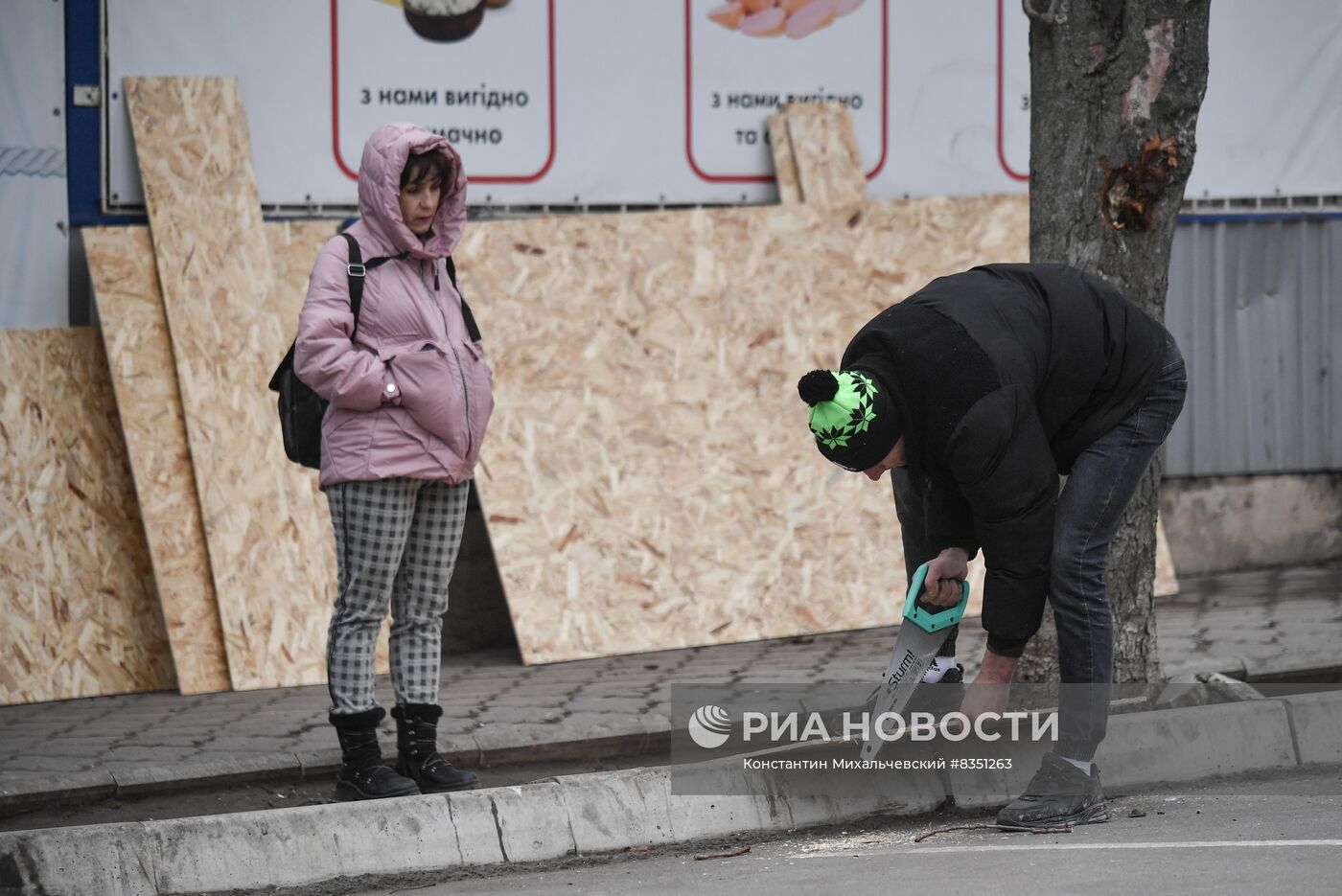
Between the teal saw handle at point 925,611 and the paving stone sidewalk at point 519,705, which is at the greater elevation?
the teal saw handle at point 925,611

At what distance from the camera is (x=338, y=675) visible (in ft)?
16.6

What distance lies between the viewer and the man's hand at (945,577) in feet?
14.9

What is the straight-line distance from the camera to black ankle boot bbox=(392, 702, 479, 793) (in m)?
5.04

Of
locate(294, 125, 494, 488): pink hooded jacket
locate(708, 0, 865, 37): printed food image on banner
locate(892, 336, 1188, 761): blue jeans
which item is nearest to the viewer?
locate(892, 336, 1188, 761): blue jeans

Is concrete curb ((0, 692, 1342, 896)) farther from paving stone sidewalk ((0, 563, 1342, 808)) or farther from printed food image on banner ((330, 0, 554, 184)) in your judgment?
printed food image on banner ((330, 0, 554, 184))

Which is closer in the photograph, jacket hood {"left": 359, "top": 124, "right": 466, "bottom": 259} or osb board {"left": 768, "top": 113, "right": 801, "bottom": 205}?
jacket hood {"left": 359, "top": 124, "right": 466, "bottom": 259}

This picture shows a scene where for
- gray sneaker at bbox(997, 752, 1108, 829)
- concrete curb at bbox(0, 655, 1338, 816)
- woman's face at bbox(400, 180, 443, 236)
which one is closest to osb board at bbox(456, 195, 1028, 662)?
concrete curb at bbox(0, 655, 1338, 816)

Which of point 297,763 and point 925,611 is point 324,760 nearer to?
point 297,763

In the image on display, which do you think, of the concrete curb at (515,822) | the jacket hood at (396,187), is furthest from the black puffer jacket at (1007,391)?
the jacket hood at (396,187)

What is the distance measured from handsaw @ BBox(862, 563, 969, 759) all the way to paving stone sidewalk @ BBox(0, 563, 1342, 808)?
1.39 metres

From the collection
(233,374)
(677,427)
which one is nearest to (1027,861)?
(677,427)

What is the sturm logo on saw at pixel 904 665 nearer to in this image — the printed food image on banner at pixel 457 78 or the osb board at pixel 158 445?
the osb board at pixel 158 445

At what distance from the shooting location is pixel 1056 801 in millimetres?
4457

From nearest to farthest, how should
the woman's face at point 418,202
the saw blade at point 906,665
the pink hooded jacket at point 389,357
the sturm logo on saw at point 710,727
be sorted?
the saw blade at point 906,665, the pink hooded jacket at point 389,357, the woman's face at point 418,202, the sturm logo on saw at point 710,727
